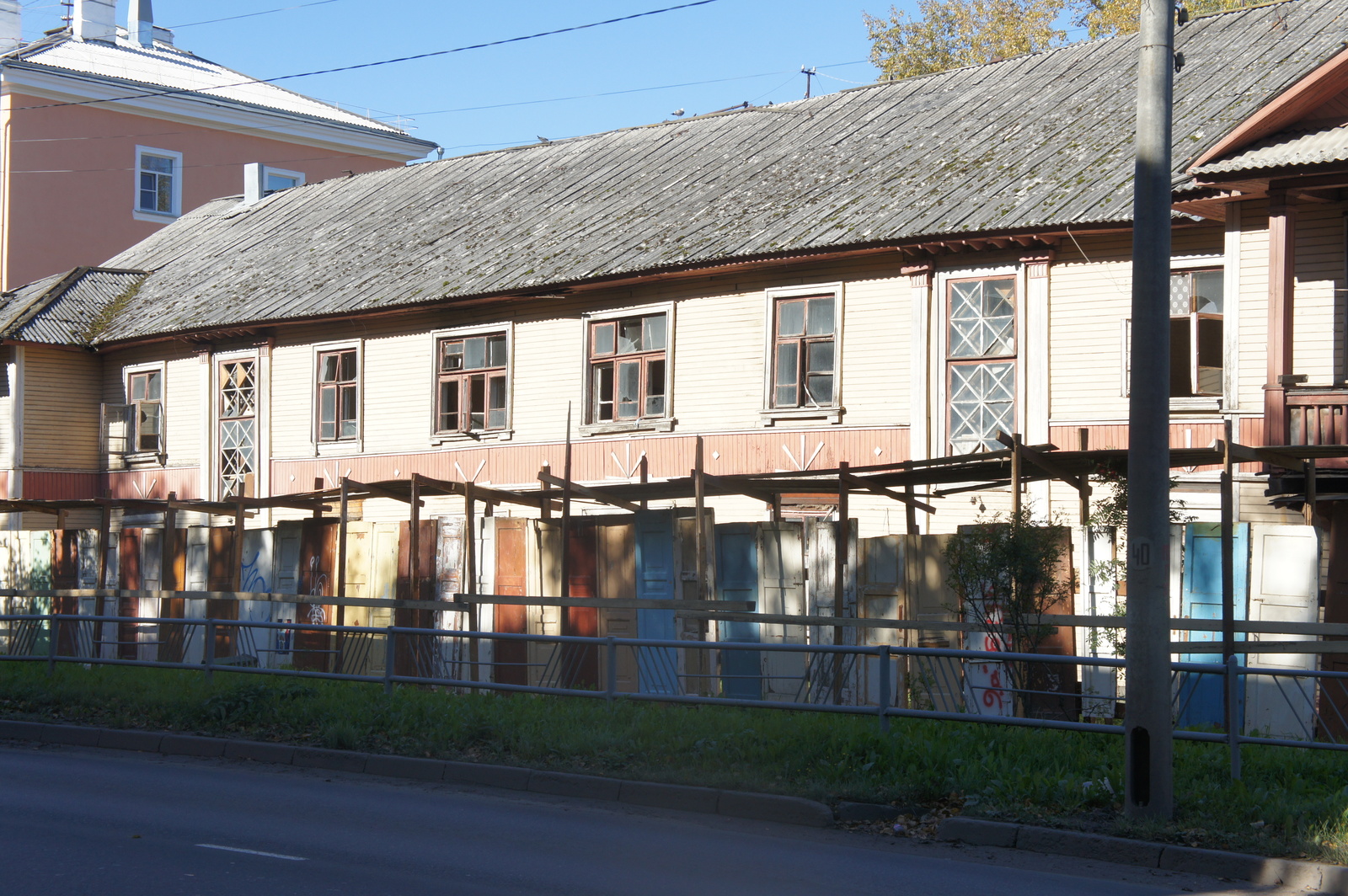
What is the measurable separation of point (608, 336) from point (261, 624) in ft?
29.8

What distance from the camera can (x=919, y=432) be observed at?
63.6 ft

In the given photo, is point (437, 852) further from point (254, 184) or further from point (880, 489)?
point (254, 184)

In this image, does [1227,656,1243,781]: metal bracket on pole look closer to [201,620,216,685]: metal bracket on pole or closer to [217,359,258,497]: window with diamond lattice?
[201,620,216,685]: metal bracket on pole

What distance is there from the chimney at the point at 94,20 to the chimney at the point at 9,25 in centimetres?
153

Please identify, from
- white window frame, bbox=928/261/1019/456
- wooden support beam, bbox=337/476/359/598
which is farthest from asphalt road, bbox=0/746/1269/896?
white window frame, bbox=928/261/1019/456

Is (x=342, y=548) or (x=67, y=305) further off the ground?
(x=67, y=305)

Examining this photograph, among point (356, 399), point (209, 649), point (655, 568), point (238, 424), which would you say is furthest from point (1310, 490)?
point (238, 424)

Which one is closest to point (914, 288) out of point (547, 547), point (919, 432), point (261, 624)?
point (919, 432)

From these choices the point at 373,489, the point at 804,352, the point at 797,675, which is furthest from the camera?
the point at 804,352

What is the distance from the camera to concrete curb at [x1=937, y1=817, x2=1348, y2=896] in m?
8.29

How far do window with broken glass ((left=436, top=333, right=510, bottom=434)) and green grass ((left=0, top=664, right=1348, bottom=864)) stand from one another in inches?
370

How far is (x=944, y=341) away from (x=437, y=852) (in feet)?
40.1

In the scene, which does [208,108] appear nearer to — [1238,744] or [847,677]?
[847,677]

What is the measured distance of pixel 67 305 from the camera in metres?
30.9
